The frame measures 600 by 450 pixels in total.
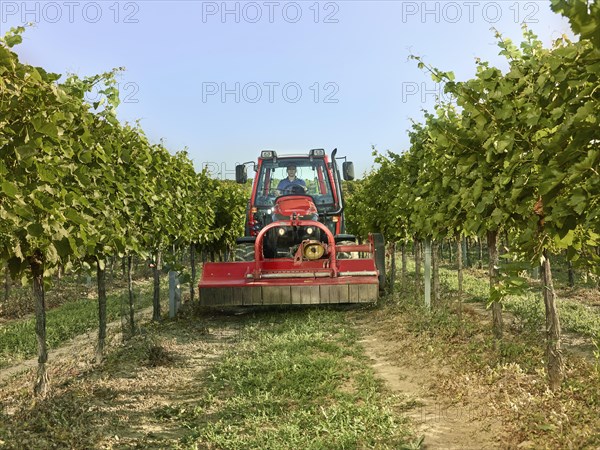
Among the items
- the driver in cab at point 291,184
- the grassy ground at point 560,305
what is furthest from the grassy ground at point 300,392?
the driver in cab at point 291,184

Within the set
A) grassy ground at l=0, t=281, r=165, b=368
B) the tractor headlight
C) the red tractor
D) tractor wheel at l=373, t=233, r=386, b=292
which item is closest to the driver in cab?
the red tractor

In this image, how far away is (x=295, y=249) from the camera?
10.5 meters

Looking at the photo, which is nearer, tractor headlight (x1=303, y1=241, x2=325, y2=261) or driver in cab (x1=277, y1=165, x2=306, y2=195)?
tractor headlight (x1=303, y1=241, x2=325, y2=261)

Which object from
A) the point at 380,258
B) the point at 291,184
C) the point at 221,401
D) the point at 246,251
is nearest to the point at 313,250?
the point at 246,251

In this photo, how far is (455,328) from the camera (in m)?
8.75

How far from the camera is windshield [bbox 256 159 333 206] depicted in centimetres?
1138

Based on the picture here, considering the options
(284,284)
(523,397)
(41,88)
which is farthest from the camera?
(284,284)

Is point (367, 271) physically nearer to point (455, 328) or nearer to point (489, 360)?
point (455, 328)

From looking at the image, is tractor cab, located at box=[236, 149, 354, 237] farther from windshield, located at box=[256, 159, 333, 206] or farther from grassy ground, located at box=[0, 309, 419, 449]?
grassy ground, located at box=[0, 309, 419, 449]

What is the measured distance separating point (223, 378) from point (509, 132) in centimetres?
434

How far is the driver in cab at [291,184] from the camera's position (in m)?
11.2

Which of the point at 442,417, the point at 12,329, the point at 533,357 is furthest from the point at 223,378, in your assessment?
the point at 12,329

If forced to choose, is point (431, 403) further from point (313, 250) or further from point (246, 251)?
point (246, 251)

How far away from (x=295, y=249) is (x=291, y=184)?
1.57 m
